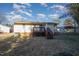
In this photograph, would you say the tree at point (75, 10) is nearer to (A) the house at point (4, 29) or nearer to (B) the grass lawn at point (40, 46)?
(B) the grass lawn at point (40, 46)

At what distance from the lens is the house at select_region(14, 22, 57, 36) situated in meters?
2.36

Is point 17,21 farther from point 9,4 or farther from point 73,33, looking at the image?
point 73,33

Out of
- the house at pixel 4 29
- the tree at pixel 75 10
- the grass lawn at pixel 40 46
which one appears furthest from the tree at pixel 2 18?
the tree at pixel 75 10

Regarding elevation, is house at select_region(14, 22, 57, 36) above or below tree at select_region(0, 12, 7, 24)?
below

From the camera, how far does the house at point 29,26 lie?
7.75 ft

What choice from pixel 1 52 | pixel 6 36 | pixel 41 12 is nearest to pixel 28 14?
pixel 41 12

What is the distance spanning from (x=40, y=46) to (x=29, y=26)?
0.26 m

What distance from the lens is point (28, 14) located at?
2.37 metres

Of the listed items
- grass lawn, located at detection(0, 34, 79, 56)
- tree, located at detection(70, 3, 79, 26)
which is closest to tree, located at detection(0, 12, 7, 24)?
grass lawn, located at detection(0, 34, 79, 56)

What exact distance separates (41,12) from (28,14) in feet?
0.49

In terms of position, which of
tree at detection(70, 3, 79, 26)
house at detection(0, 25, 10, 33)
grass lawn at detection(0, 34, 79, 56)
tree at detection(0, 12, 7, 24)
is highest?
tree at detection(70, 3, 79, 26)

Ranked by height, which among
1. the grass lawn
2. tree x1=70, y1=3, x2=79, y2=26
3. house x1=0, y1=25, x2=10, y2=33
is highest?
tree x1=70, y1=3, x2=79, y2=26

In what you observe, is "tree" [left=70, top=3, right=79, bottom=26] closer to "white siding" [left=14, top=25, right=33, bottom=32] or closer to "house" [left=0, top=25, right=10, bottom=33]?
"white siding" [left=14, top=25, right=33, bottom=32]

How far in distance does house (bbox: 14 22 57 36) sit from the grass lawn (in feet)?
0.28
